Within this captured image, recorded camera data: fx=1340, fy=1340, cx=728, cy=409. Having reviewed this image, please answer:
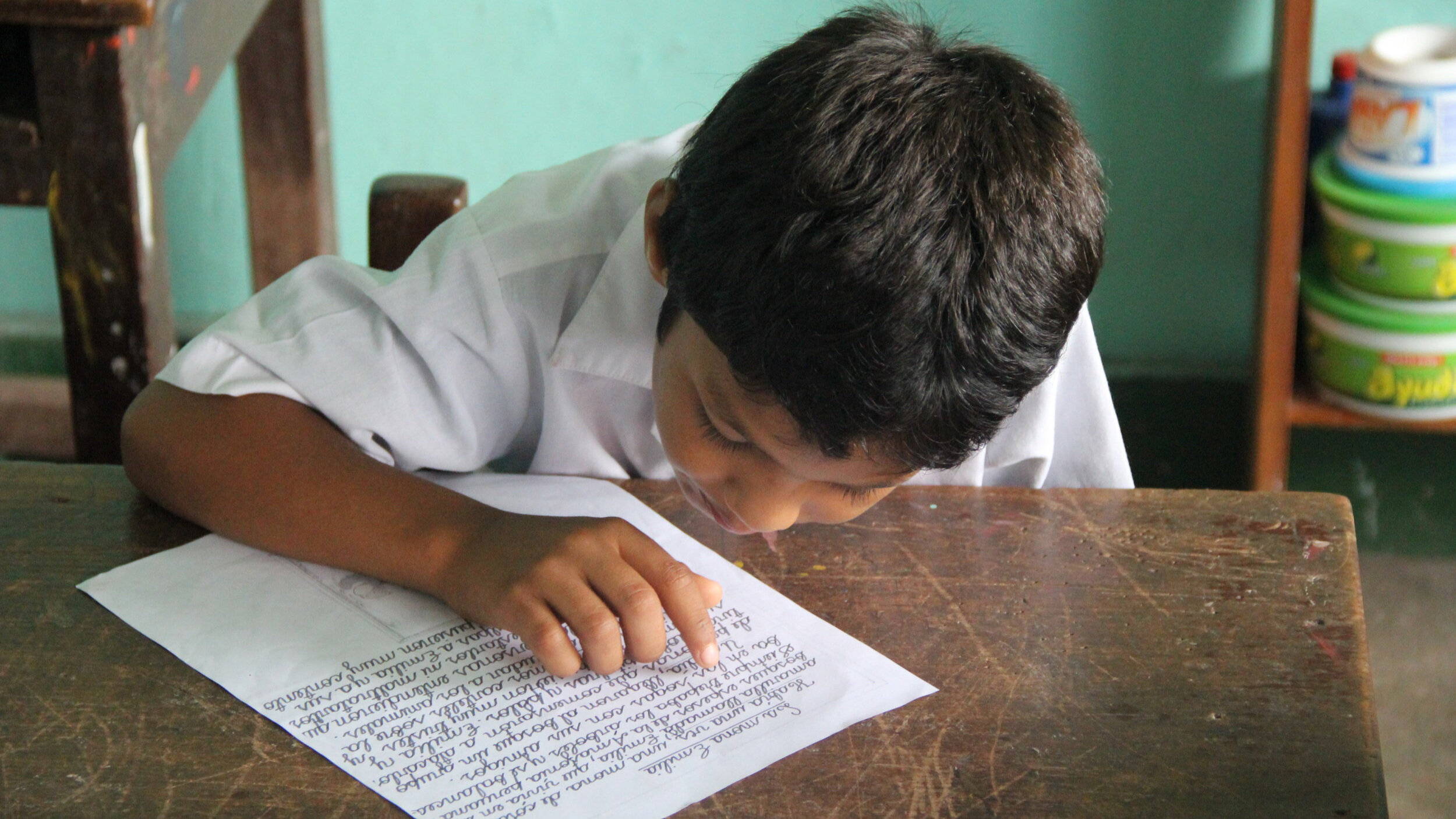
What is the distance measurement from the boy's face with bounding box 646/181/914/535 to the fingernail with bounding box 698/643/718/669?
0.28 feet

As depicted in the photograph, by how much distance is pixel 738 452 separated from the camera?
71 centimetres

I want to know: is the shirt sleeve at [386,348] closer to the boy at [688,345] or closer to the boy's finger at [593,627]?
the boy at [688,345]

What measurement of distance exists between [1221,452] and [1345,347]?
41cm

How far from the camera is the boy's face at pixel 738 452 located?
2.19 ft

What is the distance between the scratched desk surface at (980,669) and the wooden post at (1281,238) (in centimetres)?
82

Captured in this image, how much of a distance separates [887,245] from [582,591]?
8.6 inches

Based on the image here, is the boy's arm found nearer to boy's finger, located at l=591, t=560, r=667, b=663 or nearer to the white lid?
boy's finger, located at l=591, t=560, r=667, b=663

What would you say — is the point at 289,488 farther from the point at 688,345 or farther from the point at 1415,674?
the point at 1415,674

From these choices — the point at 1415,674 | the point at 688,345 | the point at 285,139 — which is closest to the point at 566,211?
the point at 688,345

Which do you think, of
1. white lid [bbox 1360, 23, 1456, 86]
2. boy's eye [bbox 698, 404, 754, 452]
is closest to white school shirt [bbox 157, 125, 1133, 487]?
boy's eye [bbox 698, 404, 754, 452]

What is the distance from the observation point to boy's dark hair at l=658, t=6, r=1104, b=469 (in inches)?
23.7

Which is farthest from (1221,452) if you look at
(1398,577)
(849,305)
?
(849,305)

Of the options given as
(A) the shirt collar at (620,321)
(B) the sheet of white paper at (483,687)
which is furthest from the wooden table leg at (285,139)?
(B) the sheet of white paper at (483,687)

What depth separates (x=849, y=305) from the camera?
0.60m
